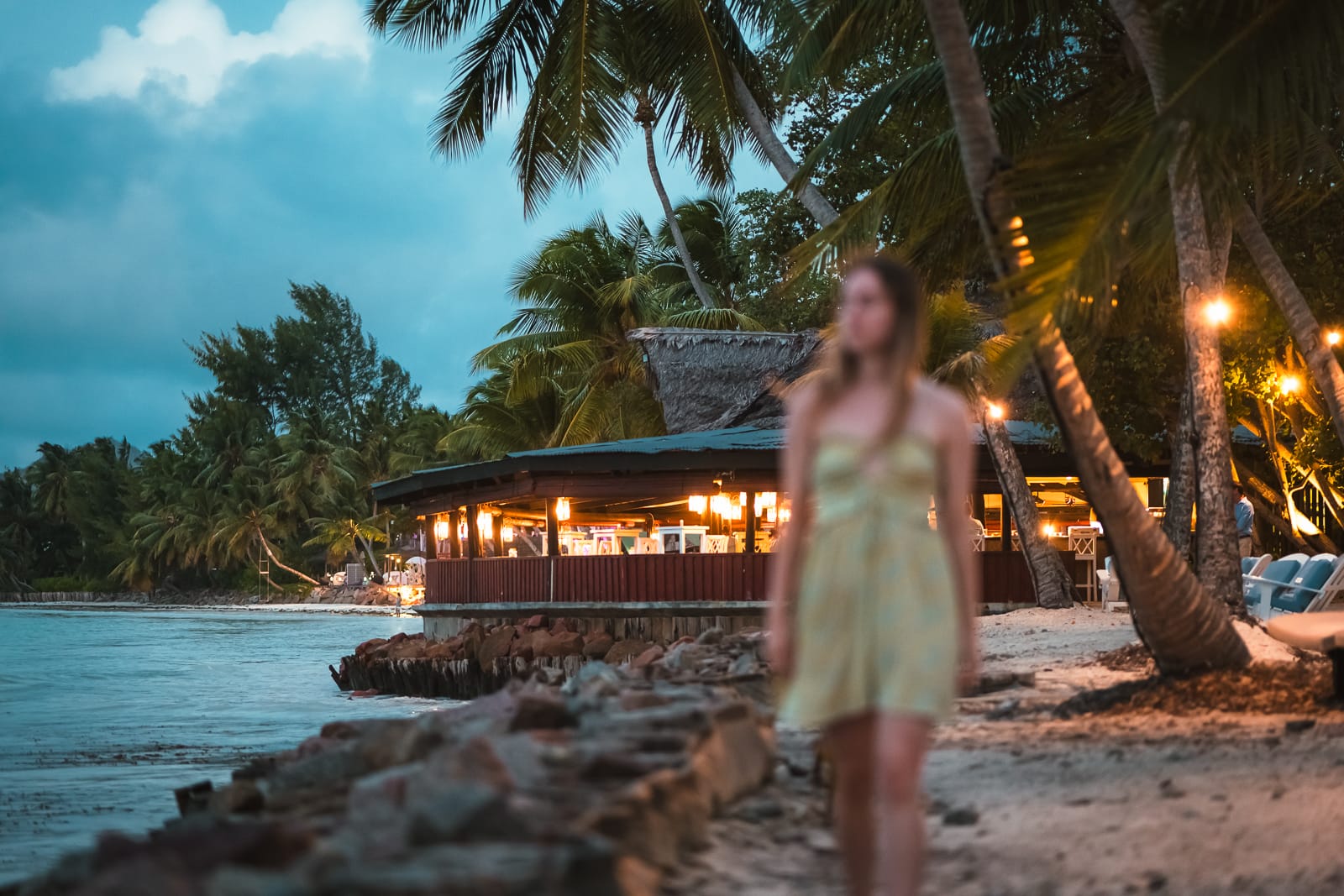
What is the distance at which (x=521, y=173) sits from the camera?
20.6m

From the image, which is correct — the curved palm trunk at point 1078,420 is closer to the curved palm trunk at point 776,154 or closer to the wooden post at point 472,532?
the curved palm trunk at point 776,154

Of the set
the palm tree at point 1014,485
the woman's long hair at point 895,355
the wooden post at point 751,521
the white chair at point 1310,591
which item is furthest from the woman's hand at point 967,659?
the wooden post at point 751,521

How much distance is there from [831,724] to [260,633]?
43743mm

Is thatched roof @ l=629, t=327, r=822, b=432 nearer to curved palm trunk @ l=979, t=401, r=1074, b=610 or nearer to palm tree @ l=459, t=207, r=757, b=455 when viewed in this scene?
palm tree @ l=459, t=207, r=757, b=455

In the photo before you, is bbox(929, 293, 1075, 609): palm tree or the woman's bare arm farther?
bbox(929, 293, 1075, 609): palm tree

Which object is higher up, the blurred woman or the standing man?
the standing man

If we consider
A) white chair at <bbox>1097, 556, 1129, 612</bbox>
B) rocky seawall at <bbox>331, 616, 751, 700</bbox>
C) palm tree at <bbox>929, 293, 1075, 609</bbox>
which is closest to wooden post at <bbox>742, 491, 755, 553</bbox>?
rocky seawall at <bbox>331, 616, 751, 700</bbox>

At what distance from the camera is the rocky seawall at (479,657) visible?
2036 centimetres

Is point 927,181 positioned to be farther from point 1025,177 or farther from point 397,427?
point 397,427

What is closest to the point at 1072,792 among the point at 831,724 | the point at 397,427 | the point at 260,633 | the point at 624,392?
the point at 831,724

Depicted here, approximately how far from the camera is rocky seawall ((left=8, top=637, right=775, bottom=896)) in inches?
114

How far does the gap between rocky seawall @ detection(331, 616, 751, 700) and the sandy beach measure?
11.5 metres

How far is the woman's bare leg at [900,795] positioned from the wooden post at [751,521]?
694 inches

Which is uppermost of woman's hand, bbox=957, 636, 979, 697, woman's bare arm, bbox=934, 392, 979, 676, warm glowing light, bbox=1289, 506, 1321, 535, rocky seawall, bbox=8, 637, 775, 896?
warm glowing light, bbox=1289, 506, 1321, 535
